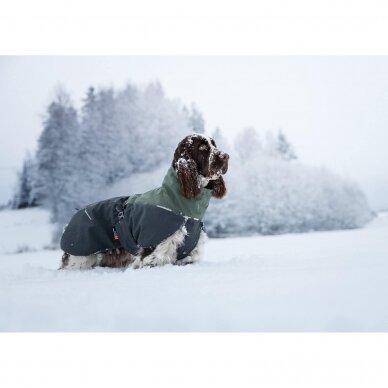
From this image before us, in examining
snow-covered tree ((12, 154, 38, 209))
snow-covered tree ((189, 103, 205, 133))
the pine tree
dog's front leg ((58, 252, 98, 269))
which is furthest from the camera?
the pine tree

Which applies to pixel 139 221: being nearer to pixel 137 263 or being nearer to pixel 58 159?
pixel 137 263

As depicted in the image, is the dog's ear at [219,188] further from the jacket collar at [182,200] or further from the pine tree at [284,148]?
the pine tree at [284,148]

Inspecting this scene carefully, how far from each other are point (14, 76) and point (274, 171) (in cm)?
485

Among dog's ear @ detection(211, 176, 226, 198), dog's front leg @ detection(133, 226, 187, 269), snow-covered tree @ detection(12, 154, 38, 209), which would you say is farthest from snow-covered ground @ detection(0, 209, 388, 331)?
snow-covered tree @ detection(12, 154, 38, 209)

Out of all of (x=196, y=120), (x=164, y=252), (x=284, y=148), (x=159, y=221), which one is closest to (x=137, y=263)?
(x=164, y=252)

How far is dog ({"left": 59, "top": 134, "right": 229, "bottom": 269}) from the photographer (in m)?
3.38

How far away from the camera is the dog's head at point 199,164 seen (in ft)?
11.3

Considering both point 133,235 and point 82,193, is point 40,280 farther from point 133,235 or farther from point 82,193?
point 82,193

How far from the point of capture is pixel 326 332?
7.04 feet

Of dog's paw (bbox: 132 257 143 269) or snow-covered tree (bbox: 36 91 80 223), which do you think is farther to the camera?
snow-covered tree (bbox: 36 91 80 223)

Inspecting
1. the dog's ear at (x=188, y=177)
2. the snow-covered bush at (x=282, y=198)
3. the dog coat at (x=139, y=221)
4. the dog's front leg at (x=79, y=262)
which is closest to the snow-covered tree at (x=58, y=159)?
the snow-covered bush at (x=282, y=198)

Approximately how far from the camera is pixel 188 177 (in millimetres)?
3430

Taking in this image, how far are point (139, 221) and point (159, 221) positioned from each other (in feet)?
0.52

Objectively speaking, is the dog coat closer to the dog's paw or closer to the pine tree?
the dog's paw
